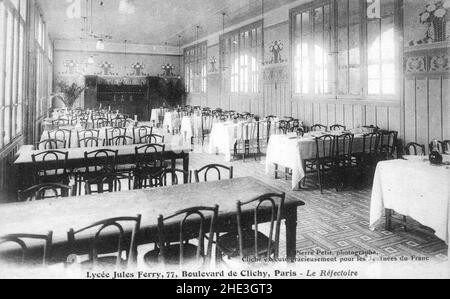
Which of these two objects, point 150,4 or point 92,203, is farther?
point 150,4

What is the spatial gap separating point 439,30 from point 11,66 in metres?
6.30

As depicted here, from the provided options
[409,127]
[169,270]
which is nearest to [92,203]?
[169,270]

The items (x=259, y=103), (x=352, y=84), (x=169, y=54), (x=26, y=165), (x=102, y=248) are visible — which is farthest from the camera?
(x=169, y=54)

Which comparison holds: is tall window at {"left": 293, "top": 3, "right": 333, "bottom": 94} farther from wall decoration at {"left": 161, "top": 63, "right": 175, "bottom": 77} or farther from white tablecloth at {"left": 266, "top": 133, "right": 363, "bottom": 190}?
wall decoration at {"left": 161, "top": 63, "right": 175, "bottom": 77}

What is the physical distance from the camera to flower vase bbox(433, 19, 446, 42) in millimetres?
5750

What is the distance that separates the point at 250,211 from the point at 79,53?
1629 centimetres

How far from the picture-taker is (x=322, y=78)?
852cm

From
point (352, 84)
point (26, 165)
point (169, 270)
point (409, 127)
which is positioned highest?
point (352, 84)

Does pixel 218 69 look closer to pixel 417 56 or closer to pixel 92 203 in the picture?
pixel 417 56

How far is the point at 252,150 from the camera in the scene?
9.33 m

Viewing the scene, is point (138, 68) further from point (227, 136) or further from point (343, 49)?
point (343, 49)

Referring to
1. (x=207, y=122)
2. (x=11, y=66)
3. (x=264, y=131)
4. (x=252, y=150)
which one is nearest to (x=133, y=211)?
(x=11, y=66)

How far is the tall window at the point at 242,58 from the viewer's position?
11398mm

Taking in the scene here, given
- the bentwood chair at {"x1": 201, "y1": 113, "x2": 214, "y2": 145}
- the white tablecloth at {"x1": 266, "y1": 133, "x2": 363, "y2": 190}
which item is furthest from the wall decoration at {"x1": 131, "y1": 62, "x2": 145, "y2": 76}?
the white tablecloth at {"x1": 266, "y1": 133, "x2": 363, "y2": 190}
